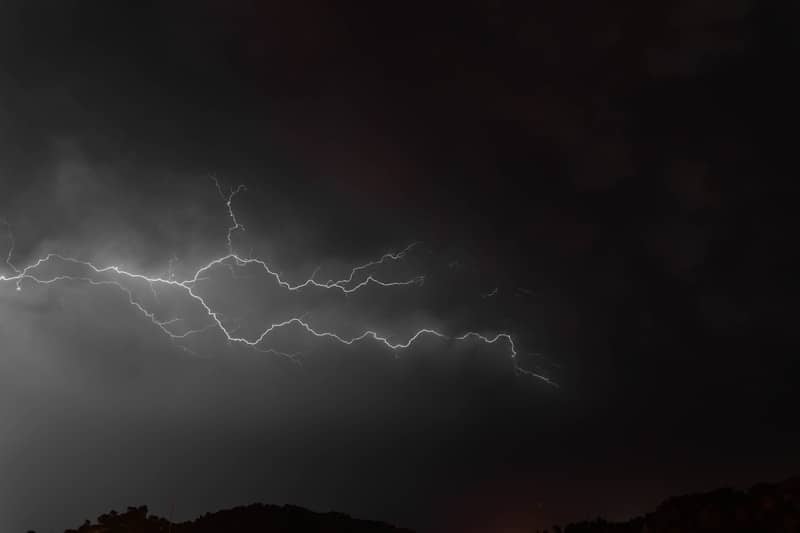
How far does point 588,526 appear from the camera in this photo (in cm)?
2411

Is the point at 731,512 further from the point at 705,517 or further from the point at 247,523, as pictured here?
the point at 247,523

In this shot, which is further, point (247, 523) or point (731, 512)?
point (247, 523)

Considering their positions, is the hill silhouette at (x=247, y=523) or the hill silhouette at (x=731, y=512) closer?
the hill silhouette at (x=731, y=512)

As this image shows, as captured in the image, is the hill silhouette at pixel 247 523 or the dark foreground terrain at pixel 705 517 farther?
the hill silhouette at pixel 247 523

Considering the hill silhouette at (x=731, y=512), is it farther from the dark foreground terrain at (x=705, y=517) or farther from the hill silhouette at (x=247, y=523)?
the hill silhouette at (x=247, y=523)

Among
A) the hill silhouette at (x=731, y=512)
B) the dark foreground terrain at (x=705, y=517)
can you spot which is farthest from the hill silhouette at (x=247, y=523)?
the hill silhouette at (x=731, y=512)

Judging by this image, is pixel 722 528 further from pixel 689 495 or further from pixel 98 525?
pixel 98 525

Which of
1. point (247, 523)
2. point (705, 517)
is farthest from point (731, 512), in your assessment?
point (247, 523)

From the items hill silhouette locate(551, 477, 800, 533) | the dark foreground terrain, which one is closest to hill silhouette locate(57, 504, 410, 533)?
the dark foreground terrain

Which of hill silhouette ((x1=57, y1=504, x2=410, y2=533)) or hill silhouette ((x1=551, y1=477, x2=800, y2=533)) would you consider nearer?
hill silhouette ((x1=551, y1=477, x2=800, y2=533))

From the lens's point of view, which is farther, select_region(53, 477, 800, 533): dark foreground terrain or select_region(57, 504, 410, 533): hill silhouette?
select_region(57, 504, 410, 533): hill silhouette

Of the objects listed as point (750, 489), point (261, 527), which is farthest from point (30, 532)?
point (750, 489)

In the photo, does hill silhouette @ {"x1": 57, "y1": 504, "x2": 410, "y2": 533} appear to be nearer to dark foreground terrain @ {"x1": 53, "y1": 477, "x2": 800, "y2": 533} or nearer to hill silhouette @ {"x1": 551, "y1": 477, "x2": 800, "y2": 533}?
dark foreground terrain @ {"x1": 53, "y1": 477, "x2": 800, "y2": 533}

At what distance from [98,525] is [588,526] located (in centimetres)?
2364
